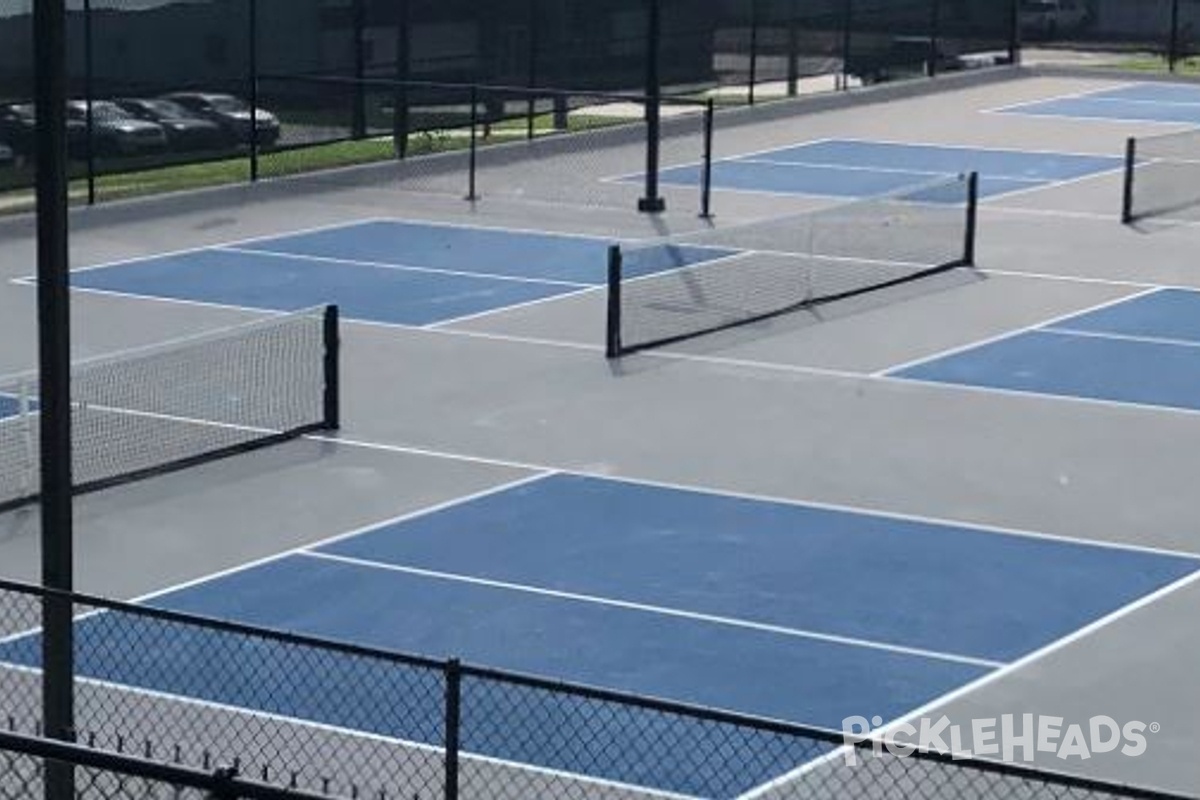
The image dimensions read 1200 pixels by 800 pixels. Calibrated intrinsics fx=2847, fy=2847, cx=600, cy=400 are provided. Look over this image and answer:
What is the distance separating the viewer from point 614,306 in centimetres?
2391

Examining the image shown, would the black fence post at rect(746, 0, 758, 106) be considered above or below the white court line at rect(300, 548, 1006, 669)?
above

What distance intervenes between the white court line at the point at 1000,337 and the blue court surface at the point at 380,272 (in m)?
4.37

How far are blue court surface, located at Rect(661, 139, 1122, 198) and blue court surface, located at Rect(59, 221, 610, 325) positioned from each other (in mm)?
5412

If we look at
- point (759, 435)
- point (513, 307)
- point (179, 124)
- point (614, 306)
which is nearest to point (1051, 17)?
point (179, 124)

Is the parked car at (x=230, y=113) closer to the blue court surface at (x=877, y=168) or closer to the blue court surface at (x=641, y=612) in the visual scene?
the blue court surface at (x=877, y=168)

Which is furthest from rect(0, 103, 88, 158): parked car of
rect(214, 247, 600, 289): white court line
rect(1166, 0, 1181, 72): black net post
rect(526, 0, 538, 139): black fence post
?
rect(1166, 0, 1181, 72): black net post

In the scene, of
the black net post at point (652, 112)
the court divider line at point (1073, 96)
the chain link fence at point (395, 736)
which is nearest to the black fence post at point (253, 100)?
the black net post at point (652, 112)

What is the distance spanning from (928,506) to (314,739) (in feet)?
21.6

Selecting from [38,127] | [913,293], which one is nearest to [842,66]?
[913,293]

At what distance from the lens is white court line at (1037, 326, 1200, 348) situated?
84.2 feet

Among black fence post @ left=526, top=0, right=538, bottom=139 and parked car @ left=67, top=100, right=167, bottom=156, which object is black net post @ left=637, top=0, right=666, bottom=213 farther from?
black fence post @ left=526, top=0, right=538, bottom=139

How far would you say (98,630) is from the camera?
1614cm

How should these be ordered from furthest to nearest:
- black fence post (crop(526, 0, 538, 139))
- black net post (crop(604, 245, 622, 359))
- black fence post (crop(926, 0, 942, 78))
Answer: black fence post (crop(926, 0, 942, 78)) → black fence post (crop(526, 0, 538, 139)) → black net post (crop(604, 245, 622, 359))

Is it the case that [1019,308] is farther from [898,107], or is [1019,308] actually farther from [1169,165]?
[898,107]
